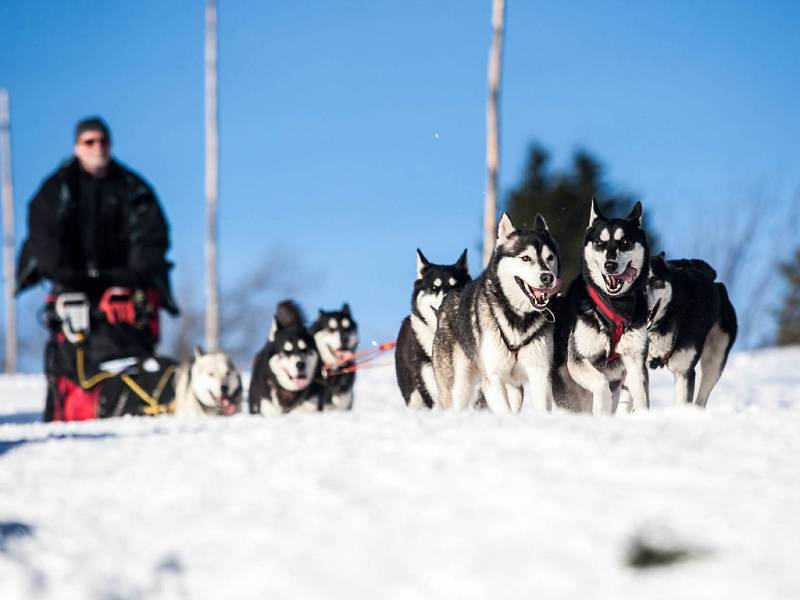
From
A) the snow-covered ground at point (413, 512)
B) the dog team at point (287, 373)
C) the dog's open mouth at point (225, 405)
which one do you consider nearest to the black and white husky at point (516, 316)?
the snow-covered ground at point (413, 512)

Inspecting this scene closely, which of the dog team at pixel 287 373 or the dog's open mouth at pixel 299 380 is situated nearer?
the dog's open mouth at pixel 299 380

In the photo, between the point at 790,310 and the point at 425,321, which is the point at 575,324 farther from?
the point at 790,310

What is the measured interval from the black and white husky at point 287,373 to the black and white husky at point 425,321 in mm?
1556

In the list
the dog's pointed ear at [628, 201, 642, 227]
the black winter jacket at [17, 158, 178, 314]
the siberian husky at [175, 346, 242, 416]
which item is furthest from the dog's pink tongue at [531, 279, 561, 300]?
the black winter jacket at [17, 158, 178, 314]

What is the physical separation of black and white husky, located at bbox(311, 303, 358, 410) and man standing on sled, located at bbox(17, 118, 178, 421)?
4.53 ft

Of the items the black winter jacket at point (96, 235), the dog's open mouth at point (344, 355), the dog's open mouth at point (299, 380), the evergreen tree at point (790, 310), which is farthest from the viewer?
the evergreen tree at point (790, 310)

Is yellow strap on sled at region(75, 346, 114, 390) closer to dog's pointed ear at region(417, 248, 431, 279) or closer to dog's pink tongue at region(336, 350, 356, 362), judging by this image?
dog's pink tongue at region(336, 350, 356, 362)

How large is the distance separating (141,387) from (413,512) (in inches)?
227

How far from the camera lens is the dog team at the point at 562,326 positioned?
4781 mm

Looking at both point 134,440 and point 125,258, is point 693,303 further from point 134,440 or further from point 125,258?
point 125,258

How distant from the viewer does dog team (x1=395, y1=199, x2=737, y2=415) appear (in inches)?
188

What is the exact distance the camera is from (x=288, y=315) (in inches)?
316

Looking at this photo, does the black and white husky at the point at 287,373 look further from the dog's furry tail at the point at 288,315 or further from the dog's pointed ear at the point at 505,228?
the dog's pointed ear at the point at 505,228

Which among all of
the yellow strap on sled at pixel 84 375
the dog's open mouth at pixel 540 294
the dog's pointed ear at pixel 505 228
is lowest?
the yellow strap on sled at pixel 84 375
